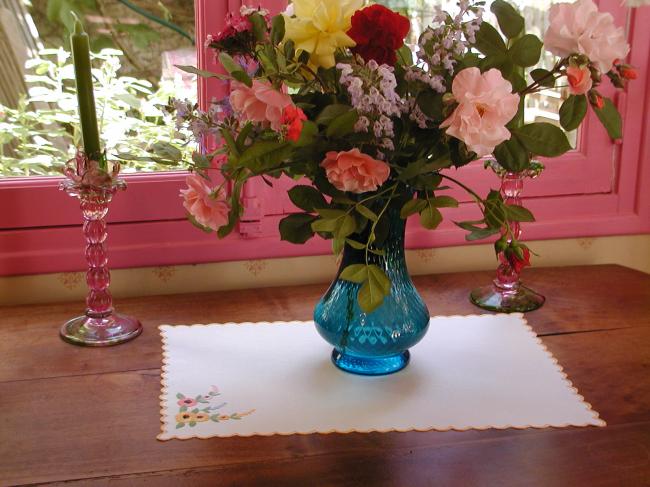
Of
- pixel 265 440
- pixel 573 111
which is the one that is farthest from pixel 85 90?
pixel 573 111

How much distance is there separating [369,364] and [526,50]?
1.50 feet

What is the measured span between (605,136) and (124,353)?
99cm

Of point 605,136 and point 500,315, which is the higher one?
point 605,136

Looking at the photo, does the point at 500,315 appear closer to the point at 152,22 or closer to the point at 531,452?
the point at 531,452

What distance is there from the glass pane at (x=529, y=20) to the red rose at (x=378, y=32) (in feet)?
1.79

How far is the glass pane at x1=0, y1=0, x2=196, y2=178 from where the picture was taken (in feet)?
4.60

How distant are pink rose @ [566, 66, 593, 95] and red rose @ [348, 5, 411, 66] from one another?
7.5 inches

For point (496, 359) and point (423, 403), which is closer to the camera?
point (423, 403)

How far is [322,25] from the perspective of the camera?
904mm

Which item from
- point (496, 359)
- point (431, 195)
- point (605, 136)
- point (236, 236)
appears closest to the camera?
point (431, 195)

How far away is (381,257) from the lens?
109cm

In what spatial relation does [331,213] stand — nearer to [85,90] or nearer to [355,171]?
[355,171]

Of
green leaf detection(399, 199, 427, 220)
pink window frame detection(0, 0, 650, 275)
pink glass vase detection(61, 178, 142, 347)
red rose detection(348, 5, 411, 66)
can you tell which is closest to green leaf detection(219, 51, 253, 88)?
red rose detection(348, 5, 411, 66)

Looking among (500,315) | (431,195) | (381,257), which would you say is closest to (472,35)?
(431,195)
